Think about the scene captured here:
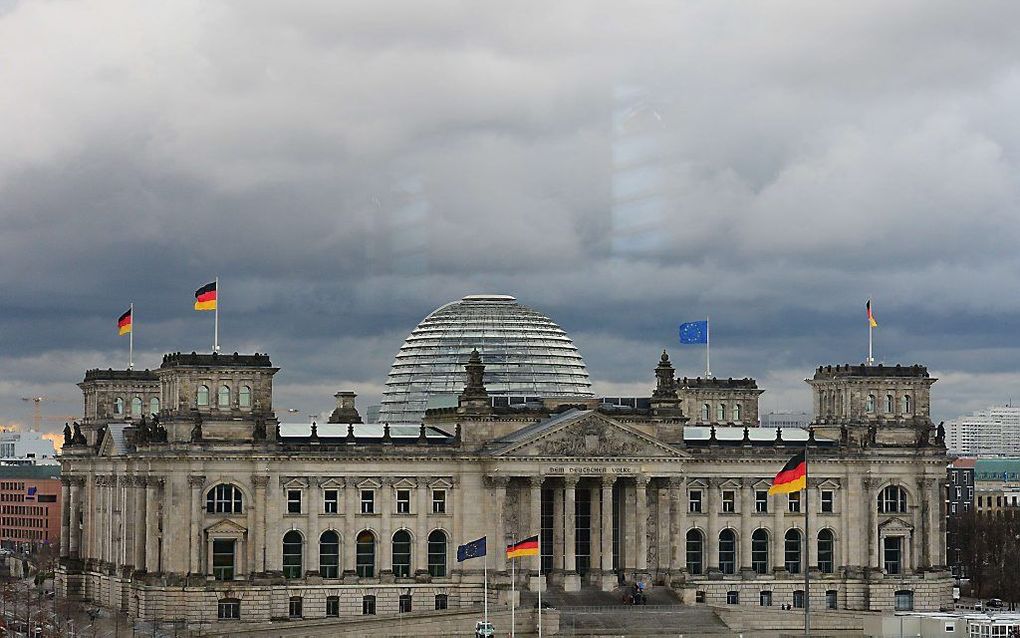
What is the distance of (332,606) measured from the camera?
514 ft

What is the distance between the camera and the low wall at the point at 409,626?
145250mm

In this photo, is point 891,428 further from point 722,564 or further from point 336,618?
point 336,618

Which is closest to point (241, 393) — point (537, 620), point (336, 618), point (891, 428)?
point (336, 618)

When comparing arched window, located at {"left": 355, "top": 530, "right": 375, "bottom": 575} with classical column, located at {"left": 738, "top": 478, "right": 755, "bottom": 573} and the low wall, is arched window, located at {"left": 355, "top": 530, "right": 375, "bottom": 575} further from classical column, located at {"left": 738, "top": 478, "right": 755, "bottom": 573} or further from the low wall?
classical column, located at {"left": 738, "top": 478, "right": 755, "bottom": 573}

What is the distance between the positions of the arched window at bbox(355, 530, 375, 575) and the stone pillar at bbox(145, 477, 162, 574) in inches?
541

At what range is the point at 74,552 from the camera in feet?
605

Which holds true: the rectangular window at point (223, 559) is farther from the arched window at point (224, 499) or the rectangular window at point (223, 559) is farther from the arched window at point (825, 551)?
the arched window at point (825, 551)

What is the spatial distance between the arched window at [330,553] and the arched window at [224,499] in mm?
6320

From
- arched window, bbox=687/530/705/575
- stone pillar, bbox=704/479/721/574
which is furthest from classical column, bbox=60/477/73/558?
stone pillar, bbox=704/479/721/574

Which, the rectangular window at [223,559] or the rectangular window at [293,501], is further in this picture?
the rectangular window at [293,501]

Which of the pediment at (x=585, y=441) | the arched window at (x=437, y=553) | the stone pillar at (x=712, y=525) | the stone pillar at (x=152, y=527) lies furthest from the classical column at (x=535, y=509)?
the stone pillar at (x=152, y=527)

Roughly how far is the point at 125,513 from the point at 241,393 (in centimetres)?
1381

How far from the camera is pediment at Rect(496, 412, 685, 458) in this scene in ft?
520

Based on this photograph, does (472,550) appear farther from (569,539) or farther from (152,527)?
(152,527)
